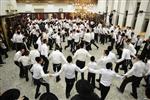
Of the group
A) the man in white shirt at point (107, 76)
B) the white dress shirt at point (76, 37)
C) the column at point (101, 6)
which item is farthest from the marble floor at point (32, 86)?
the column at point (101, 6)

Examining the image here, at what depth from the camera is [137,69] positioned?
429 centimetres

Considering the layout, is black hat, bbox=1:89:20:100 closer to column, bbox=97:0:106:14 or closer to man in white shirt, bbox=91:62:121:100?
man in white shirt, bbox=91:62:121:100

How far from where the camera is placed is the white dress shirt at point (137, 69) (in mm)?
4234

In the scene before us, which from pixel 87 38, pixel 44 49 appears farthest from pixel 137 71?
pixel 87 38

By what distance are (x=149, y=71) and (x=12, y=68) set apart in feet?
20.0

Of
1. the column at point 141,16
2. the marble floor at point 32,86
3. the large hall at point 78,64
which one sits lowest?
the marble floor at point 32,86

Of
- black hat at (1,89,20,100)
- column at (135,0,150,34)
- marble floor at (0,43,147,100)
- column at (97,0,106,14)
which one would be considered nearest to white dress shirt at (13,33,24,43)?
marble floor at (0,43,147,100)

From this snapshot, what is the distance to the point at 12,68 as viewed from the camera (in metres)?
→ 6.98

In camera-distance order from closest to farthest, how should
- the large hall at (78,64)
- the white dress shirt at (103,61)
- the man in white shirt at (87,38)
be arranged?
the large hall at (78,64), the white dress shirt at (103,61), the man in white shirt at (87,38)

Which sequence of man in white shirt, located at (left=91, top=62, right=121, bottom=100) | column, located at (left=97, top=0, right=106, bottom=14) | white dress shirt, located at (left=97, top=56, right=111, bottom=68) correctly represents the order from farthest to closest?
1. column, located at (left=97, top=0, right=106, bottom=14)
2. white dress shirt, located at (left=97, top=56, right=111, bottom=68)
3. man in white shirt, located at (left=91, top=62, right=121, bottom=100)

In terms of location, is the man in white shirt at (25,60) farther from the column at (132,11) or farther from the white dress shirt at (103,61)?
the column at (132,11)

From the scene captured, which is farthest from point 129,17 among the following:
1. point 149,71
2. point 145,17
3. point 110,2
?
point 149,71

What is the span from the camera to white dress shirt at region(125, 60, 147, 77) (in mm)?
4234

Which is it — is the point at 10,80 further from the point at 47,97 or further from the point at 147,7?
the point at 147,7
